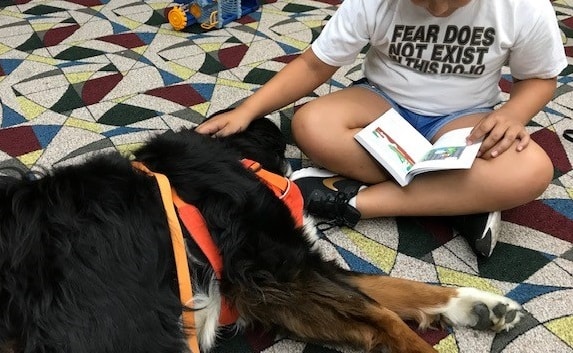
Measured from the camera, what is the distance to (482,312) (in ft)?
3.52

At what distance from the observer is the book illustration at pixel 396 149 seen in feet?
4.38

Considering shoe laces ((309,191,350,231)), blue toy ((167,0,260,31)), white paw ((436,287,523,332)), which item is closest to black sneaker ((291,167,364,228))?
shoe laces ((309,191,350,231))

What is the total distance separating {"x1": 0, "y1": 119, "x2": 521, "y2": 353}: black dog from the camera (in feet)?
2.75

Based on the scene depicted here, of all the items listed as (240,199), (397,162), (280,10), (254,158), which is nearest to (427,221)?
(397,162)

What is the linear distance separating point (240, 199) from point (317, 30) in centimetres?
164

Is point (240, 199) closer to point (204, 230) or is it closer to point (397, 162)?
point (204, 230)

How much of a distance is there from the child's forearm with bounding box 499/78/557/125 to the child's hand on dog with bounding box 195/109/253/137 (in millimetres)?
603

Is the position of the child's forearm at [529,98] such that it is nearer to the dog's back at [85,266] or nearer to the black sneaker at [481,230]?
the black sneaker at [481,230]

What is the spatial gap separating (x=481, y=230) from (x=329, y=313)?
444 millimetres

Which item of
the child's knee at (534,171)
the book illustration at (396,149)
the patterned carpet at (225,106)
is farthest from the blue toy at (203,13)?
the child's knee at (534,171)

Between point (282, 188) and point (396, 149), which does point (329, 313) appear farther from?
point (396, 149)

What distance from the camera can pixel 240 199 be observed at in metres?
1.03

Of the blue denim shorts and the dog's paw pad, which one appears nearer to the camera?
the dog's paw pad

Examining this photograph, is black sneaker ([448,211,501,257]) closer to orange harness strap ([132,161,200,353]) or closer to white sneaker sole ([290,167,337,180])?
white sneaker sole ([290,167,337,180])
